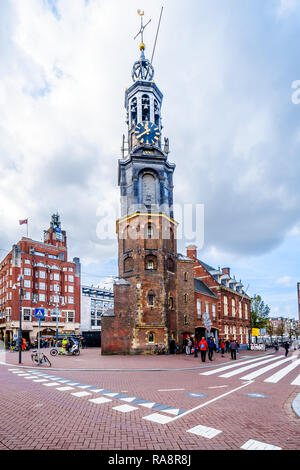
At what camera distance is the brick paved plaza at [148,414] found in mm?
6363

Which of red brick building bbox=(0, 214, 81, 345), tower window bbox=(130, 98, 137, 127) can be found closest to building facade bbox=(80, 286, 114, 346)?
red brick building bbox=(0, 214, 81, 345)

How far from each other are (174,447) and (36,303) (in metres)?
60.7

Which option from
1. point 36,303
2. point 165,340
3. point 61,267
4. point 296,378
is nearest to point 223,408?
point 296,378

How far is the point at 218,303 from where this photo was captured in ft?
153

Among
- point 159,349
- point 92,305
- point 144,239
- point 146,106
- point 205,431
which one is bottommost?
point 159,349

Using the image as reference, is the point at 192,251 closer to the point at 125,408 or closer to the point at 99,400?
the point at 99,400

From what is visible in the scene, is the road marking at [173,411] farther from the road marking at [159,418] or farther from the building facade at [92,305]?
the building facade at [92,305]

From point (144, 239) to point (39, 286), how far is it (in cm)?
3766

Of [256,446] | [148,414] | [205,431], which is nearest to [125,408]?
[148,414]

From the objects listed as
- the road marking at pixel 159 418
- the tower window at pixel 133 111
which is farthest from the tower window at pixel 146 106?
the road marking at pixel 159 418

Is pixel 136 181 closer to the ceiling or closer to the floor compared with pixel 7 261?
closer to the ceiling

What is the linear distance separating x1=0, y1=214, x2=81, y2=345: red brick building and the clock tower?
100 ft
